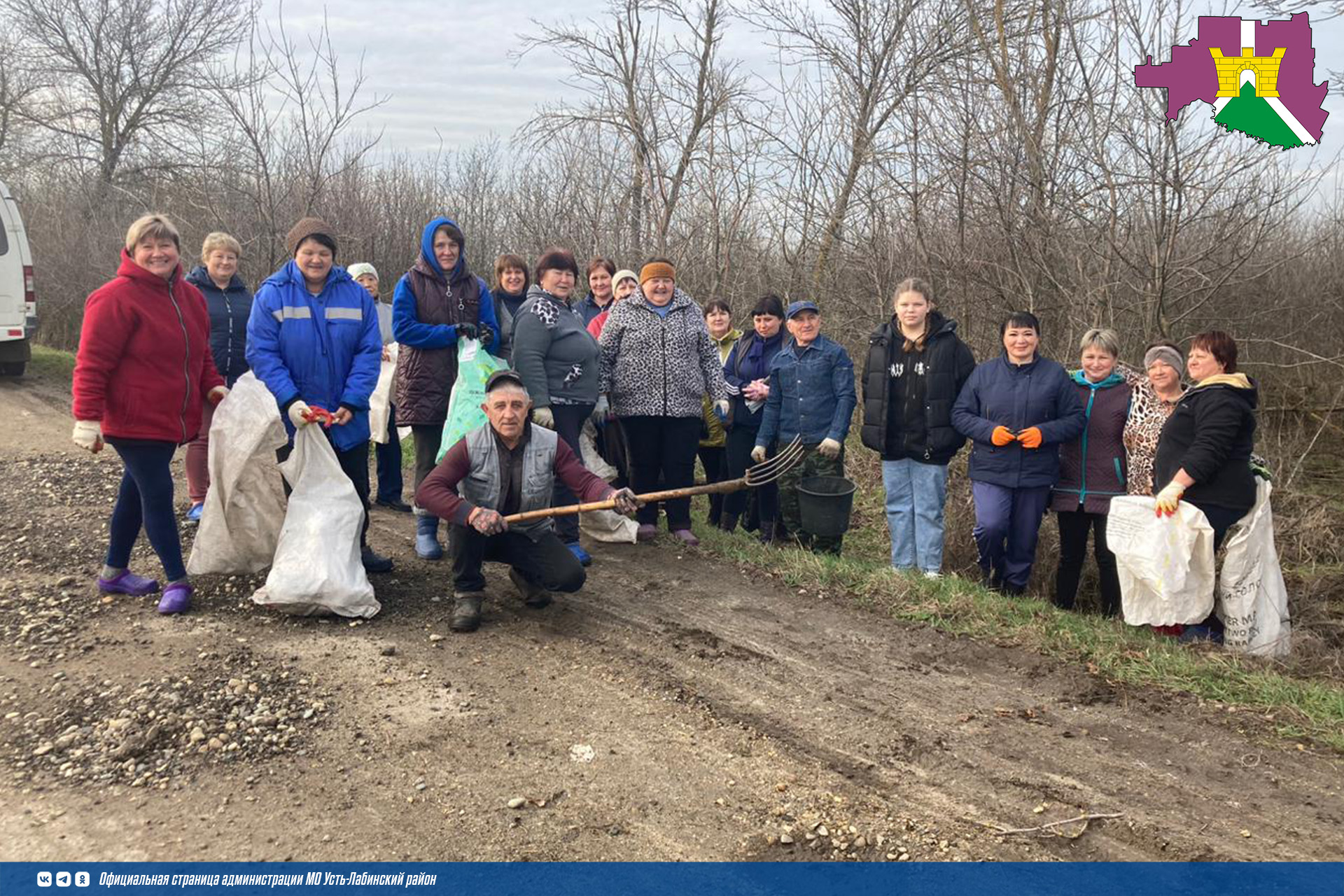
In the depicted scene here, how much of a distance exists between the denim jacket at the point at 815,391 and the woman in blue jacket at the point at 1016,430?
78 cm

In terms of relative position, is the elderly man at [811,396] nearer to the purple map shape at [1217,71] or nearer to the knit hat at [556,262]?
the knit hat at [556,262]

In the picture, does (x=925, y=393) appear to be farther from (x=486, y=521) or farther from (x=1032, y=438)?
(x=486, y=521)

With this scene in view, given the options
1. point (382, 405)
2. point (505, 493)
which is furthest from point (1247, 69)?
point (382, 405)

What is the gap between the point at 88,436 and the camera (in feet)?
13.2

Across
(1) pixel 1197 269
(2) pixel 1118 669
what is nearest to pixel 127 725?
(2) pixel 1118 669

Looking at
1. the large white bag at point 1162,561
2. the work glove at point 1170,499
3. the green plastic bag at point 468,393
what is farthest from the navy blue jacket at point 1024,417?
the green plastic bag at point 468,393

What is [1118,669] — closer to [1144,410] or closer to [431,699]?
[1144,410]

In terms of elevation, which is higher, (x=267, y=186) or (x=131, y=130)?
(x=131, y=130)

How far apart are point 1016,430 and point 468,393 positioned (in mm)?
2972

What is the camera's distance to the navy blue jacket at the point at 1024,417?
16.0 feet

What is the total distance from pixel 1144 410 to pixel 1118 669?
1628 millimetres

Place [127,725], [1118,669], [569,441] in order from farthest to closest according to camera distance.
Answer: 1. [569,441]
2. [1118,669]
3. [127,725]
